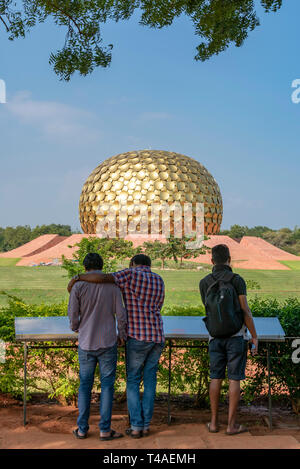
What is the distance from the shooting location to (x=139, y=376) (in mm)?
3518

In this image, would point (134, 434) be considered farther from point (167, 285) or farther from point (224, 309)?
point (167, 285)

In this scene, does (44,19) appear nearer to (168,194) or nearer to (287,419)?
(287,419)

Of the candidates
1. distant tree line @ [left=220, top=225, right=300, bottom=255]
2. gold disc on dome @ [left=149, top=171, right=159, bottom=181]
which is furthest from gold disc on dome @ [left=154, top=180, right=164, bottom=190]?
distant tree line @ [left=220, top=225, right=300, bottom=255]

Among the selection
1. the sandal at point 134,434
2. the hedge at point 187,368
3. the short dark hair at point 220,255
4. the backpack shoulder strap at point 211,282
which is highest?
the short dark hair at point 220,255

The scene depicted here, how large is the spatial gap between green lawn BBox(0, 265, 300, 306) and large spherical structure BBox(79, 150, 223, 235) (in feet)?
37.8

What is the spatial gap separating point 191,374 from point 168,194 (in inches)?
963

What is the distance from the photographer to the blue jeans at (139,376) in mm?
3463

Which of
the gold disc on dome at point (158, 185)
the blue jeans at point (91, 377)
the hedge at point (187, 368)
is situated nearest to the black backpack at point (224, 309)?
the blue jeans at point (91, 377)

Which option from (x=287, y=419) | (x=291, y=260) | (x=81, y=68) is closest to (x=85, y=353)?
(x=287, y=419)

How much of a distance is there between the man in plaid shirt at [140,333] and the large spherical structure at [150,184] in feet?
81.8

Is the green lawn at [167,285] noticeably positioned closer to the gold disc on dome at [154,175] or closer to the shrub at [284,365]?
the shrub at [284,365]

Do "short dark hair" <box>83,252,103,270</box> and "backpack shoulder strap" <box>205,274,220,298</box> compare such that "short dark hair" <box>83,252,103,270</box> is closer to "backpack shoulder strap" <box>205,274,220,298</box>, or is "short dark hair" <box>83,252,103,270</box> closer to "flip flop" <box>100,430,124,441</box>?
"backpack shoulder strap" <box>205,274,220,298</box>

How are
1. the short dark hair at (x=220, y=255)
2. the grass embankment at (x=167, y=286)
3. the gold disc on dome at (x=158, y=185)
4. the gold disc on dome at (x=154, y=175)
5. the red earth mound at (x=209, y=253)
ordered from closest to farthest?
the short dark hair at (x=220, y=255)
the grass embankment at (x=167, y=286)
the red earth mound at (x=209, y=253)
the gold disc on dome at (x=158, y=185)
the gold disc on dome at (x=154, y=175)
